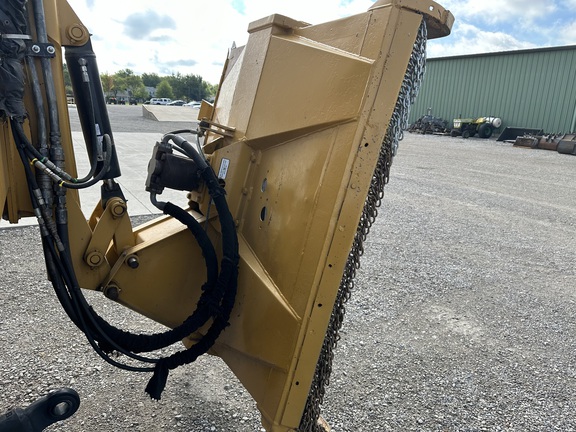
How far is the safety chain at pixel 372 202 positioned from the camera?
5.14 feet

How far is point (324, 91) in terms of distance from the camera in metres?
1.54

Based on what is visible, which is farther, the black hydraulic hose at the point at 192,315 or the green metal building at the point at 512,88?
the green metal building at the point at 512,88

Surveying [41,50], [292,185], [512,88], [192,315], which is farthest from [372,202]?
[512,88]

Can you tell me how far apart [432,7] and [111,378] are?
2467mm

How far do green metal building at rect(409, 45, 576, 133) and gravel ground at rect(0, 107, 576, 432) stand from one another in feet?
70.6

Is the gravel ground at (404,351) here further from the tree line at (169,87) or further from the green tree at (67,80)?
the tree line at (169,87)

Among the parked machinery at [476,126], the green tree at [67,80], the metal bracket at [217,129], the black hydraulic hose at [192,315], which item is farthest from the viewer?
the parked machinery at [476,126]

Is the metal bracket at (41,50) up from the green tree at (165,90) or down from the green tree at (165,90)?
down

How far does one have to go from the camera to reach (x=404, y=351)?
10.5 ft

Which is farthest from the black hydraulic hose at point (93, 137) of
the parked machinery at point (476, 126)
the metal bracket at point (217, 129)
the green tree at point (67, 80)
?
the parked machinery at point (476, 126)

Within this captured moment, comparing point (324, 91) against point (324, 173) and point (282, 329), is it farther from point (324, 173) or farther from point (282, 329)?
point (282, 329)

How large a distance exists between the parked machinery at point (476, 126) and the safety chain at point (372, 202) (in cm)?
2569

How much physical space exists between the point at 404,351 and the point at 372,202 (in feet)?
6.30

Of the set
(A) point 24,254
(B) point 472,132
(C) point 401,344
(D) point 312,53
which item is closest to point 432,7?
(D) point 312,53
